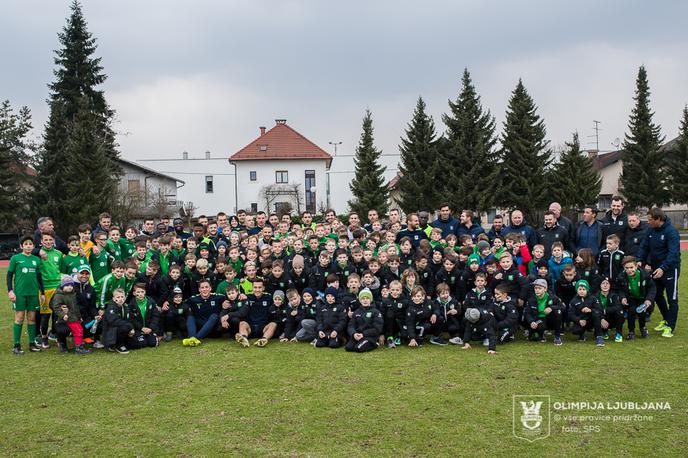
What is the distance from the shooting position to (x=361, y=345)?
7.02 meters

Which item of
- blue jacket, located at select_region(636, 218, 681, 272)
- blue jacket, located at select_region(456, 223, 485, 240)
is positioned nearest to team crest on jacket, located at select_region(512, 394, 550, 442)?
blue jacket, located at select_region(636, 218, 681, 272)

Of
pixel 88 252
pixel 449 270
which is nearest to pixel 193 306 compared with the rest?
pixel 88 252

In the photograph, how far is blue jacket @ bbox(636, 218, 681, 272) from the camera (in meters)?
7.66

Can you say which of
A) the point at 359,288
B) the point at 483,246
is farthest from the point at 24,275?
the point at 483,246

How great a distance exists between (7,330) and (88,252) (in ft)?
7.34

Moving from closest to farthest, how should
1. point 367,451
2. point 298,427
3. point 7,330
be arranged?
point 367,451 < point 298,427 < point 7,330

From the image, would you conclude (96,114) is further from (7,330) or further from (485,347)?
(485,347)

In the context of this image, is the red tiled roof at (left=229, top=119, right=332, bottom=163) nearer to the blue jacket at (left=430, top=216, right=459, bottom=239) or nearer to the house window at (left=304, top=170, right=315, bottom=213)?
the house window at (left=304, top=170, right=315, bottom=213)

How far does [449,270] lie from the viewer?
814cm

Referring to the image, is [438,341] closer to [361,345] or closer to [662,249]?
[361,345]

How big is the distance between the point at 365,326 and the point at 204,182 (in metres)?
50.8

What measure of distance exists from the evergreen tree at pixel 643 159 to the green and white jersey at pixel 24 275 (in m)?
41.0

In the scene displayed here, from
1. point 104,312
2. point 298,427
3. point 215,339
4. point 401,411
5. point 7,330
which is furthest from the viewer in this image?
point 7,330

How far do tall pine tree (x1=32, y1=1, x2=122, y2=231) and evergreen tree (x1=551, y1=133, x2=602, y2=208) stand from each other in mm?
26652
